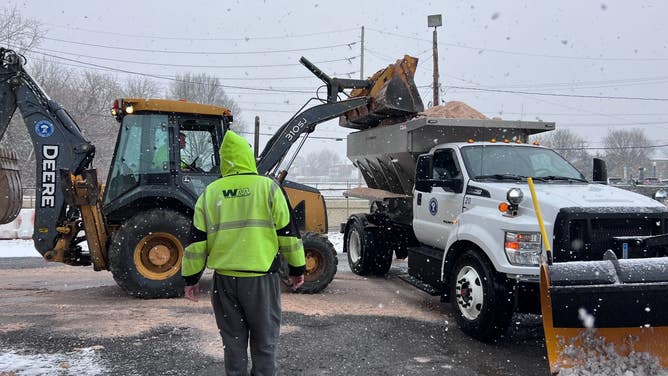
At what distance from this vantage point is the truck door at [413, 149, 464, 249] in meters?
6.46

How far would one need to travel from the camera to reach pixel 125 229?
709 cm

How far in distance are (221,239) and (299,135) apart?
5.13 metres

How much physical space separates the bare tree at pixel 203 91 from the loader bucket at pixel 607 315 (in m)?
39.0

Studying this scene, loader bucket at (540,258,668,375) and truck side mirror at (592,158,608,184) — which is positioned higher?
truck side mirror at (592,158,608,184)

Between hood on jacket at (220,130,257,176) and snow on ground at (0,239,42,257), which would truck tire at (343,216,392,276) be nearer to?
hood on jacket at (220,130,257,176)

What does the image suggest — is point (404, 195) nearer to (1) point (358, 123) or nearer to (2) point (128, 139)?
(1) point (358, 123)

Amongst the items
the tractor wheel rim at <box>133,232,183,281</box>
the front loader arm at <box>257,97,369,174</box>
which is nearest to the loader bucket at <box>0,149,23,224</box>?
the tractor wheel rim at <box>133,232,183,281</box>

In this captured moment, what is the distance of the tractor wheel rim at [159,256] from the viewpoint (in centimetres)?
721

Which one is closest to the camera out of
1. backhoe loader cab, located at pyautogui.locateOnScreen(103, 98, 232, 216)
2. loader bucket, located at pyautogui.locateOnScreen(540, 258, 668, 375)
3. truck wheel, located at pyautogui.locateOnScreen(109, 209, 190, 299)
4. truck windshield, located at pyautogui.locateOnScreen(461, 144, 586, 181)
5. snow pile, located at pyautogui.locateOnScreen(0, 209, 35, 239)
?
loader bucket, located at pyautogui.locateOnScreen(540, 258, 668, 375)

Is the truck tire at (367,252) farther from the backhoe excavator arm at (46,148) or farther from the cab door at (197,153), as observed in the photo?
the backhoe excavator arm at (46,148)

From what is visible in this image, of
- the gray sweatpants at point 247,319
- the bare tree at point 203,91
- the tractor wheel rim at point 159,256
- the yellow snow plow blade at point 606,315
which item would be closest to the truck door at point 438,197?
the yellow snow plow blade at point 606,315

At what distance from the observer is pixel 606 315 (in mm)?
4164

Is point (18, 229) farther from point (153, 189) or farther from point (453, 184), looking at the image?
point (453, 184)

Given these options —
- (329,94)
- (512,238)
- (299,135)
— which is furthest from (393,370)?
(329,94)
